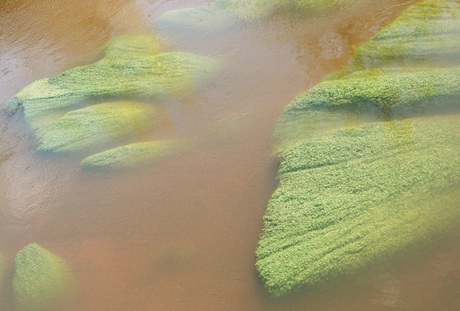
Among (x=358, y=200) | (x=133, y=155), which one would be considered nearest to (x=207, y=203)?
(x=133, y=155)

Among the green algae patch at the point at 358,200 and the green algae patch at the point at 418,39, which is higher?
Result: the green algae patch at the point at 418,39

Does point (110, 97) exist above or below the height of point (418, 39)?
above

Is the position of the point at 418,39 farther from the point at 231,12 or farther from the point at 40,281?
the point at 40,281

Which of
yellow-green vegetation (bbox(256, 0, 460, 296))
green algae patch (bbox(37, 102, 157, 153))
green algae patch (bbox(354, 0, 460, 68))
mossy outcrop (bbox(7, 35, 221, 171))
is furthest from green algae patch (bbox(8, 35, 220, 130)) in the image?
green algae patch (bbox(354, 0, 460, 68))

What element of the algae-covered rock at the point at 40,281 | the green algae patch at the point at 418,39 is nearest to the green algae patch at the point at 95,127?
the algae-covered rock at the point at 40,281

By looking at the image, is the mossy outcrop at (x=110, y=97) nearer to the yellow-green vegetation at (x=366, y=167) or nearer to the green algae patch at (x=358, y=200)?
the yellow-green vegetation at (x=366, y=167)
